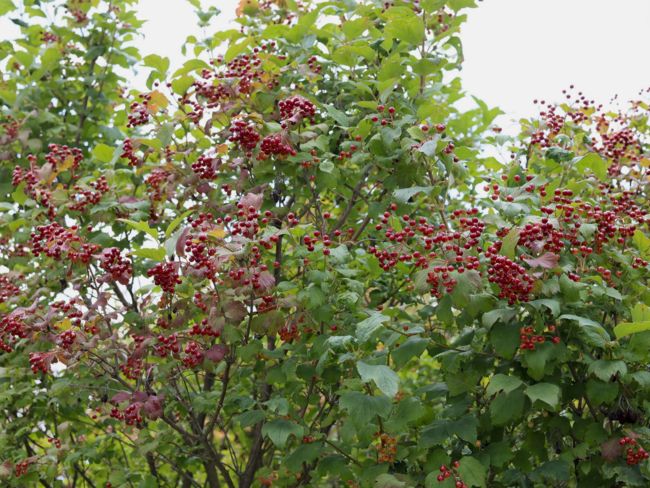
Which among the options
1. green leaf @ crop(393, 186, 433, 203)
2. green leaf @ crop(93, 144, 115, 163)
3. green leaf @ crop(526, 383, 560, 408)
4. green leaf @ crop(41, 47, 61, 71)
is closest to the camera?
green leaf @ crop(526, 383, 560, 408)

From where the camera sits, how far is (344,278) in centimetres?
335

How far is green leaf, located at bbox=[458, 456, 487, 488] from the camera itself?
3.03 m

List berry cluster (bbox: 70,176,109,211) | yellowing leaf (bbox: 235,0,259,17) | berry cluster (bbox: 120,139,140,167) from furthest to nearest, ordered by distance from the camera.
Result: yellowing leaf (bbox: 235,0,259,17) → berry cluster (bbox: 70,176,109,211) → berry cluster (bbox: 120,139,140,167)

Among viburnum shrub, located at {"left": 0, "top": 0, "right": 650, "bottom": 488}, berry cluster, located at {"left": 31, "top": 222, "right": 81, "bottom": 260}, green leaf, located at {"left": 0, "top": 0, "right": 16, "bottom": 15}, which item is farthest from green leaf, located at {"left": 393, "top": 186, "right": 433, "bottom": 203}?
green leaf, located at {"left": 0, "top": 0, "right": 16, "bottom": 15}

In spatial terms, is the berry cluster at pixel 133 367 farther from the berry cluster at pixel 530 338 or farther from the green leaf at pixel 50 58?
the green leaf at pixel 50 58

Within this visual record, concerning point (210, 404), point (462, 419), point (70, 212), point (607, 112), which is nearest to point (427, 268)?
point (462, 419)

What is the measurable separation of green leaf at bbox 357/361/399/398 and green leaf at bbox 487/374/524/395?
353 millimetres

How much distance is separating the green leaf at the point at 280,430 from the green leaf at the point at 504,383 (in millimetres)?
948

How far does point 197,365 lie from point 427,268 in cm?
116

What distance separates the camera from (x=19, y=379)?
181 inches

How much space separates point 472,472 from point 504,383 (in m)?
0.43

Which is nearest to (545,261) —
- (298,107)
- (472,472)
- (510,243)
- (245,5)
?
(510,243)

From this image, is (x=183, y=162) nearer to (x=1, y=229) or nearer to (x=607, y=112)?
(x=1, y=229)

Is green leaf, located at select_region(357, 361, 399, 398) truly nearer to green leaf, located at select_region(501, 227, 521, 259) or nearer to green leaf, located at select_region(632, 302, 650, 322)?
green leaf, located at select_region(501, 227, 521, 259)
